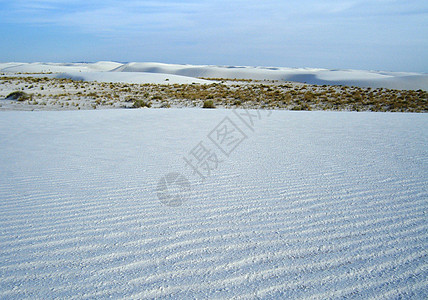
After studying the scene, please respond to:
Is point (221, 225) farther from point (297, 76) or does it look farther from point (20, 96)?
point (297, 76)

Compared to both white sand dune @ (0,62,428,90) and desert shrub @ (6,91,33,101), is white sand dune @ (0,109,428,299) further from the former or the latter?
white sand dune @ (0,62,428,90)

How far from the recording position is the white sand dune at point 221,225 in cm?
212

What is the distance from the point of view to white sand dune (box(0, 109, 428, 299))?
2.12 metres

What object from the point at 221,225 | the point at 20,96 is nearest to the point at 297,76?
the point at 20,96

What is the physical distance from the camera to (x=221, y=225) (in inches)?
117

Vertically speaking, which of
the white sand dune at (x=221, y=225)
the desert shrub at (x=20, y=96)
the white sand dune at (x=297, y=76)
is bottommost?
the white sand dune at (x=221, y=225)

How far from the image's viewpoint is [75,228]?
2.95 meters

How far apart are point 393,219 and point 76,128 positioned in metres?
8.34

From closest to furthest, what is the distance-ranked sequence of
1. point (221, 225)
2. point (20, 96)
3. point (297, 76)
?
point (221, 225) → point (20, 96) → point (297, 76)

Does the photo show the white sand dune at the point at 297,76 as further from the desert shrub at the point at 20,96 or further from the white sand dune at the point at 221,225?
the white sand dune at the point at 221,225

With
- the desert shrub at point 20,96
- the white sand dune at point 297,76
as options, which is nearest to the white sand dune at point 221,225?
the desert shrub at point 20,96

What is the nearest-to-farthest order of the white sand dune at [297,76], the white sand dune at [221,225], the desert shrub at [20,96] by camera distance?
the white sand dune at [221,225]
the desert shrub at [20,96]
the white sand dune at [297,76]

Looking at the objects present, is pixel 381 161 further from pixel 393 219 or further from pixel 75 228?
pixel 75 228

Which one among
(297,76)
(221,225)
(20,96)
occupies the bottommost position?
(221,225)
